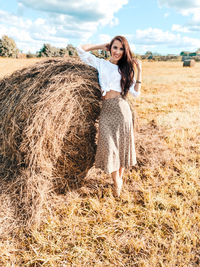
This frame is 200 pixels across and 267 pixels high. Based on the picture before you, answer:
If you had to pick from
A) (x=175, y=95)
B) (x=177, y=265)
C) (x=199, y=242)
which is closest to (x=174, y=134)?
(x=199, y=242)

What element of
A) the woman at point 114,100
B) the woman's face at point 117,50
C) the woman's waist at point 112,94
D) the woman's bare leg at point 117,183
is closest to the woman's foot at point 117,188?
the woman's bare leg at point 117,183

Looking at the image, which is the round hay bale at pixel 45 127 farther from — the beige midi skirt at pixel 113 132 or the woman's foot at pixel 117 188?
the woman's foot at pixel 117 188

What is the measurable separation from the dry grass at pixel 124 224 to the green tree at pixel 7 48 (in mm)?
46570

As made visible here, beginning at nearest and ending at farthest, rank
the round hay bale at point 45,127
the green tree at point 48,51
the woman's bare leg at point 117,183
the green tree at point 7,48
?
1. the round hay bale at point 45,127
2. the woman's bare leg at point 117,183
3. the green tree at point 48,51
4. the green tree at point 7,48

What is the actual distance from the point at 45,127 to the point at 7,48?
4884 cm

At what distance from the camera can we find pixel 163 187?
3543 mm

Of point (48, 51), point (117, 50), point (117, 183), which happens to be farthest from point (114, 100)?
point (48, 51)

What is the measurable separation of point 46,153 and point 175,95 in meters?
8.63

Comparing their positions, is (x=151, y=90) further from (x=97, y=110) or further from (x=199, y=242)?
(x=199, y=242)

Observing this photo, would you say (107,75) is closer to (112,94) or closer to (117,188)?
(112,94)

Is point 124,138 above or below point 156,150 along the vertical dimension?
above

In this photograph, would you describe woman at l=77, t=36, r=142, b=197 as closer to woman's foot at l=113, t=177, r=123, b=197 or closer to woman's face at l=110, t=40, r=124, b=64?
woman's face at l=110, t=40, r=124, b=64

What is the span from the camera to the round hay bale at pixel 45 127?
2727mm

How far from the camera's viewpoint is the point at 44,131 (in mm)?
2703
